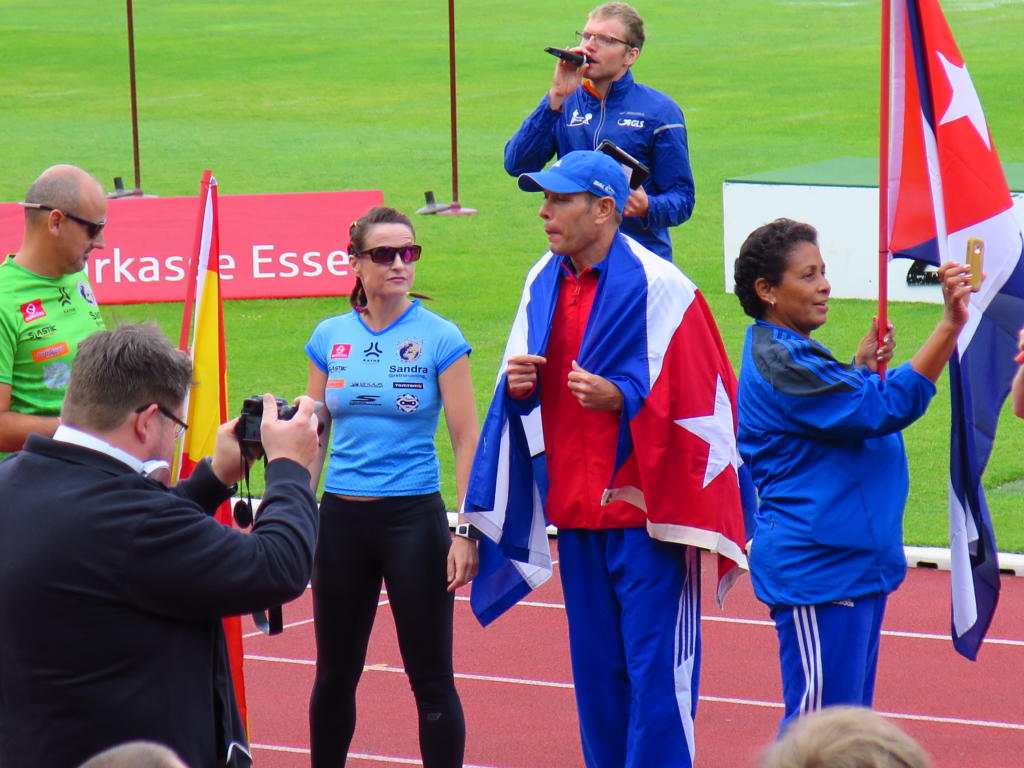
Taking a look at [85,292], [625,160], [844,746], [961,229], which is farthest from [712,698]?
[844,746]

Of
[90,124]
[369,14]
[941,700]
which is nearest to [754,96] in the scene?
[90,124]

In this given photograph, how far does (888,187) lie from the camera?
6.03m

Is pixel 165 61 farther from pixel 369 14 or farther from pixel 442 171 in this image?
pixel 442 171

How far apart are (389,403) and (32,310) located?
1.20 meters

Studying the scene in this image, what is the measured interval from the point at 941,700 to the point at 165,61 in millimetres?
37499

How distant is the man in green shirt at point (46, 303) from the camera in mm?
5570

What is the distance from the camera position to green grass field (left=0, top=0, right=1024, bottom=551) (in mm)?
15383

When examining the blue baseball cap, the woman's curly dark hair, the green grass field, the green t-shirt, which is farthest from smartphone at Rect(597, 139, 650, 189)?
the green grass field

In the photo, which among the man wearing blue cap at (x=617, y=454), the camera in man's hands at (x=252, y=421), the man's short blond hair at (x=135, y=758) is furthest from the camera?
the man wearing blue cap at (x=617, y=454)

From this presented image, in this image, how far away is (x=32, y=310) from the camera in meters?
5.64

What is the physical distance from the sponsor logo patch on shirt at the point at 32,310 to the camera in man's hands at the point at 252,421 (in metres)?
1.74

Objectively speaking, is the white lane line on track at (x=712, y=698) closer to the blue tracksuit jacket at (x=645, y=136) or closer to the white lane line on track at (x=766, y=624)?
the white lane line on track at (x=766, y=624)

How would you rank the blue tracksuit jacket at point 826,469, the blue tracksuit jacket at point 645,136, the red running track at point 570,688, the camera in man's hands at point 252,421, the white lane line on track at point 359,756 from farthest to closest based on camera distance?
the blue tracksuit jacket at point 645,136
the red running track at point 570,688
the white lane line on track at point 359,756
the blue tracksuit jacket at point 826,469
the camera in man's hands at point 252,421

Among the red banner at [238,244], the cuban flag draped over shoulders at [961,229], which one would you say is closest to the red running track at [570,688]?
the cuban flag draped over shoulders at [961,229]
